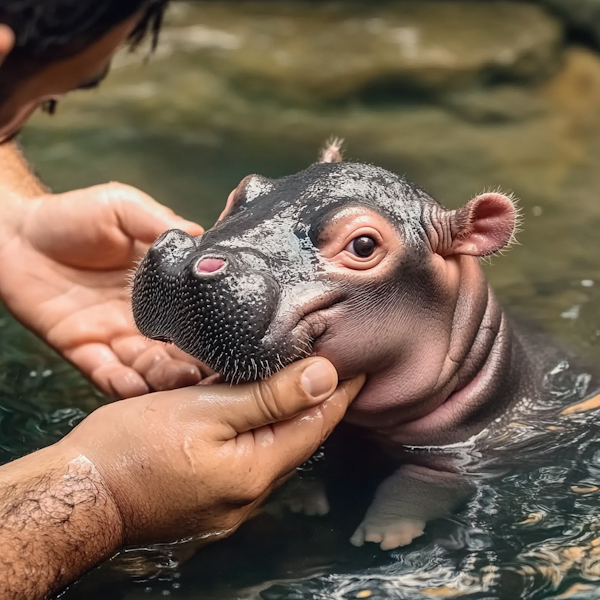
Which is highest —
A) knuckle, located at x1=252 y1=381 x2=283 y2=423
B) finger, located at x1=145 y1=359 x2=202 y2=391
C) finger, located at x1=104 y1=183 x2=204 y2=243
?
finger, located at x1=104 y1=183 x2=204 y2=243

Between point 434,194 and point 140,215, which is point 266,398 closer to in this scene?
point 140,215

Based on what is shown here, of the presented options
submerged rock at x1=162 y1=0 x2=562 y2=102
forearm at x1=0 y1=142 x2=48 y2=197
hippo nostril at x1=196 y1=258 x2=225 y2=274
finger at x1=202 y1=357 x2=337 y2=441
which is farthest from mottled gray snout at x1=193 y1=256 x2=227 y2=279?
submerged rock at x1=162 y1=0 x2=562 y2=102

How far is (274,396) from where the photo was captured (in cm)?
261

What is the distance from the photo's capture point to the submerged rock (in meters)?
7.07

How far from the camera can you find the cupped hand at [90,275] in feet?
11.5

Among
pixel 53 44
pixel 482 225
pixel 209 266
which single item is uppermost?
pixel 53 44

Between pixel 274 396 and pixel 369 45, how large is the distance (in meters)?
5.48

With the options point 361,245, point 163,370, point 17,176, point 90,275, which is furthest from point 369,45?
point 361,245

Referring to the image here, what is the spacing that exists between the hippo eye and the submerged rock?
174 inches

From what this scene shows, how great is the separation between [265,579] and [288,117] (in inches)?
184

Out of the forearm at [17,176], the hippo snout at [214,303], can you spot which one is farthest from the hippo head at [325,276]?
the forearm at [17,176]

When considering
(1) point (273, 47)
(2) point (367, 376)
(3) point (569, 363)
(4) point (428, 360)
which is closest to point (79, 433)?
(2) point (367, 376)

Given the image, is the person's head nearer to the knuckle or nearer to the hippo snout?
the hippo snout

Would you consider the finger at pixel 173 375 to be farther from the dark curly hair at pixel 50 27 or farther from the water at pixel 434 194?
the dark curly hair at pixel 50 27
